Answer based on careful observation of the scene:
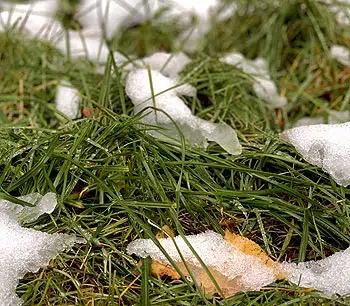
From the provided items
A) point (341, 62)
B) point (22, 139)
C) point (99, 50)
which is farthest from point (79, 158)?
point (341, 62)

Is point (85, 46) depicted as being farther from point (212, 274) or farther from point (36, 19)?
point (212, 274)

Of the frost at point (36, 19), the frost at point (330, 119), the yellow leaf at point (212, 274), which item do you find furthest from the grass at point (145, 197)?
the frost at point (36, 19)

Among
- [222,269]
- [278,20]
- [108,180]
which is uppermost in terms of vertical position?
[278,20]

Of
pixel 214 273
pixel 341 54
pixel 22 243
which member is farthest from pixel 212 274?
pixel 341 54

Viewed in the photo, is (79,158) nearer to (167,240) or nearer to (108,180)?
(108,180)

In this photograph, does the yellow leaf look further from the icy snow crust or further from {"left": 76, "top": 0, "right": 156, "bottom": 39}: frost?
{"left": 76, "top": 0, "right": 156, "bottom": 39}: frost

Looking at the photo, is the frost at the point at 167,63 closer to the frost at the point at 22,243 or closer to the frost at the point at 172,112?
the frost at the point at 172,112
